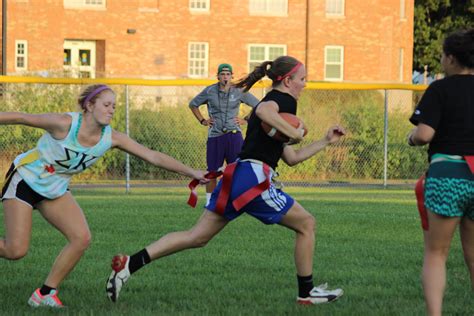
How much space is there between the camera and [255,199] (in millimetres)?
8047

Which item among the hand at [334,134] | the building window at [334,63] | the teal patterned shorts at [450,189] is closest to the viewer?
the teal patterned shorts at [450,189]

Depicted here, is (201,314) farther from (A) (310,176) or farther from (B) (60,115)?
(A) (310,176)

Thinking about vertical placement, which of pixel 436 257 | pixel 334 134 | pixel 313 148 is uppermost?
pixel 334 134

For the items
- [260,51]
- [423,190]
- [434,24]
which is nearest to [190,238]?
[423,190]

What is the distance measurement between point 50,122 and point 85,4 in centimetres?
3768

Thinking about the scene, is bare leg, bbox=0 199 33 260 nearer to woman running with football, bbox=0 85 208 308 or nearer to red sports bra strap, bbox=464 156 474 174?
woman running with football, bbox=0 85 208 308

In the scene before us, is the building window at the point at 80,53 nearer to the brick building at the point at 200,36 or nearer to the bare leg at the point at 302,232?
A: the brick building at the point at 200,36

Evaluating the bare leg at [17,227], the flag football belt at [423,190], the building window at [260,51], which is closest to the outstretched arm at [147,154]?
the bare leg at [17,227]

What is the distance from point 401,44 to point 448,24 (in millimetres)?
6704

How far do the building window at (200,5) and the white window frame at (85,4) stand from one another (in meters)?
3.64

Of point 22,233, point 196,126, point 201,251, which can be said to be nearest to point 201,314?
point 22,233

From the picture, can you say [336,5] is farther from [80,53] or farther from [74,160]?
[74,160]

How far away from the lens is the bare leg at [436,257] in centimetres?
659

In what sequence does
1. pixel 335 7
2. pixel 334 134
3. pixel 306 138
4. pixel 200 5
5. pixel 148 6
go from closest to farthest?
1. pixel 334 134
2. pixel 306 138
3. pixel 148 6
4. pixel 200 5
5. pixel 335 7
